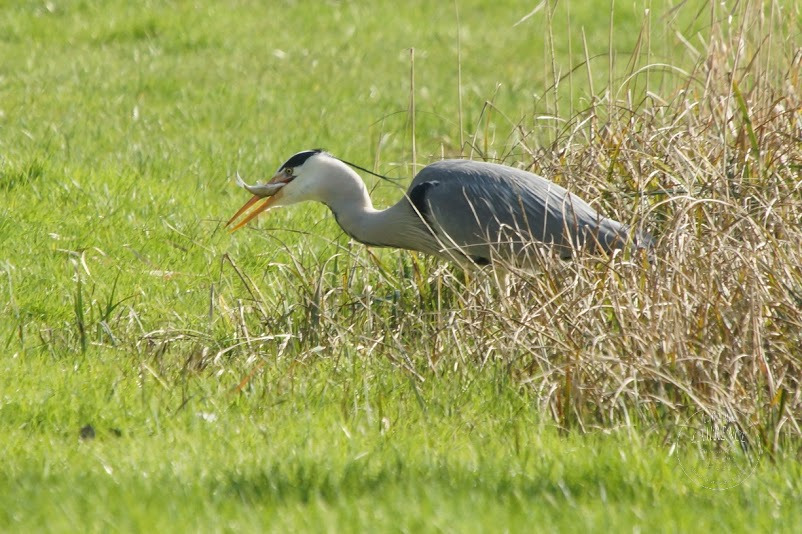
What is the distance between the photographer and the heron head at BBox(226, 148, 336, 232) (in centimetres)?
575

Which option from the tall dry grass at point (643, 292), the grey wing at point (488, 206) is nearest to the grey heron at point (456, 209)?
the grey wing at point (488, 206)

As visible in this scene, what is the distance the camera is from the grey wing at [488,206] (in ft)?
17.3

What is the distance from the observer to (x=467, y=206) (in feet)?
17.9

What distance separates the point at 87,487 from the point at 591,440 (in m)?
1.46

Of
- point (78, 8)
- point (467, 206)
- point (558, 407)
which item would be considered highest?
point (78, 8)

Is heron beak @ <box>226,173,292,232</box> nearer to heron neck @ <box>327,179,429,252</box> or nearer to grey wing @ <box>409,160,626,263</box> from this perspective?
heron neck @ <box>327,179,429,252</box>

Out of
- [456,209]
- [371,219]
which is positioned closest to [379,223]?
[371,219]

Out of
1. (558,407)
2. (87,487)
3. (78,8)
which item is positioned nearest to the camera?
(87,487)

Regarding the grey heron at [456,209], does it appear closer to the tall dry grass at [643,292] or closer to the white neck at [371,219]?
the white neck at [371,219]

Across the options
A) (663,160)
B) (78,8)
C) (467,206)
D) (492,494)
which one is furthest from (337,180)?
(78,8)

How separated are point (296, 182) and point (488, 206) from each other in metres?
0.92

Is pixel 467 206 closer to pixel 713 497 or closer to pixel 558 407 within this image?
pixel 558 407

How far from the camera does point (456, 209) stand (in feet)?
18.0

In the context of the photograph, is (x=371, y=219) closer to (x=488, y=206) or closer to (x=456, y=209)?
(x=456, y=209)
